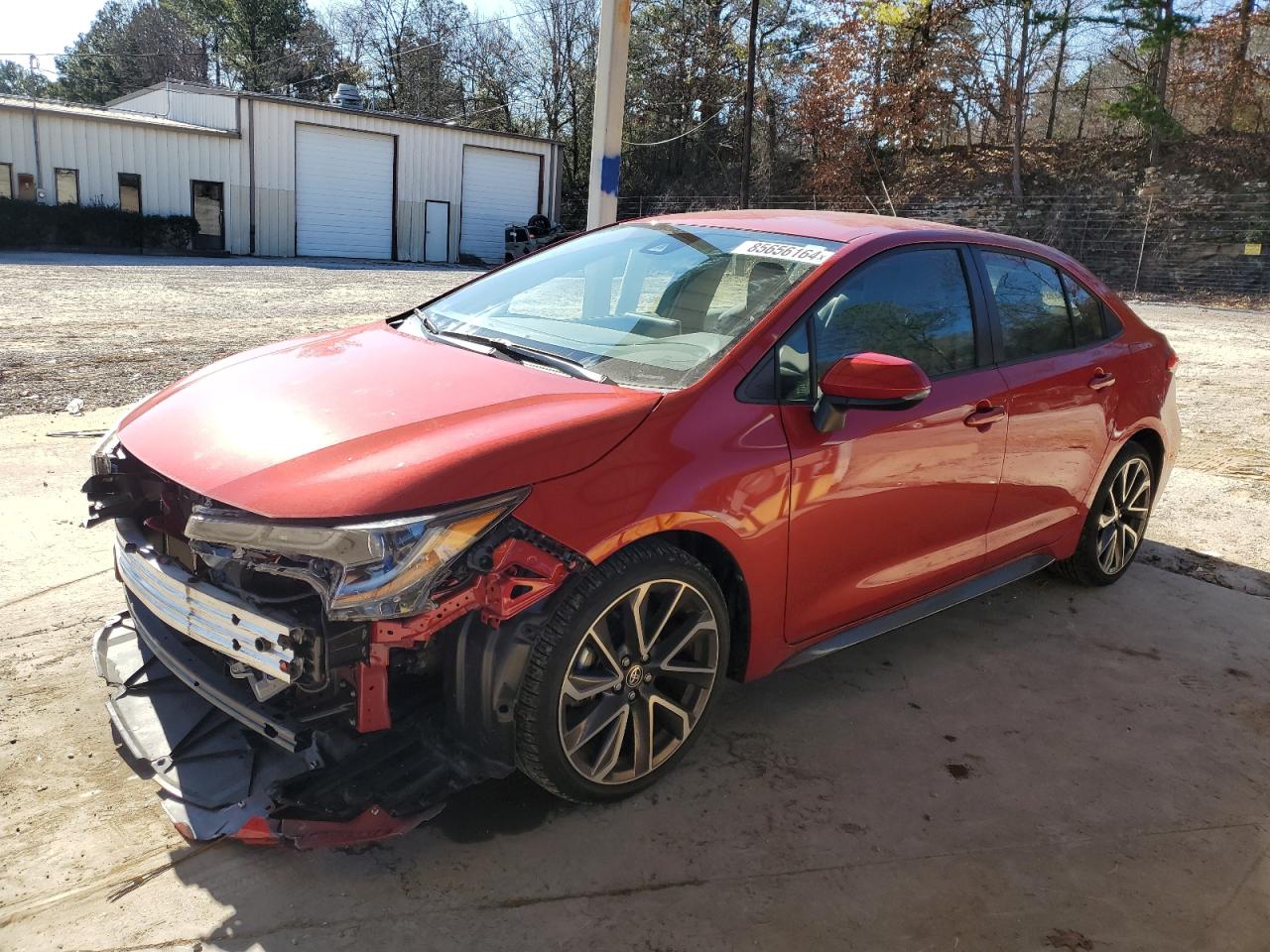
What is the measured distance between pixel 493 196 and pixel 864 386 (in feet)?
116

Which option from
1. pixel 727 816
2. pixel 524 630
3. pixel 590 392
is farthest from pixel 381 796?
pixel 590 392

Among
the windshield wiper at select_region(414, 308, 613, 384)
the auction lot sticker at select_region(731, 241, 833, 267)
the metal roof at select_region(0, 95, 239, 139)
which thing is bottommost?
the windshield wiper at select_region(414, 308, 613, 384)

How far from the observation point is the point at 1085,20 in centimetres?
2933

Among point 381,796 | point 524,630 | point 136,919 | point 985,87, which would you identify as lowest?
point 136,919

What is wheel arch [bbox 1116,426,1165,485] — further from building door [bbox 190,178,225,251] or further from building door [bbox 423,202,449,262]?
building door [bbox 423,202,449,262]

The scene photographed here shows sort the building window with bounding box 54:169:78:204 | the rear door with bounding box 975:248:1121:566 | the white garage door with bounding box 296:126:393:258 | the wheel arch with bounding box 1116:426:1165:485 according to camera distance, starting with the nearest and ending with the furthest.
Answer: the rear door with bounding box 975:248:1121:566
the wheel arch with bounding box 1116:426:1165:485
the building window with bounding box 54:169:78:204
the white garage door with bounding box 296:126:393:258

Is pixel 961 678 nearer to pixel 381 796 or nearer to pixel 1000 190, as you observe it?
pixel 381 796

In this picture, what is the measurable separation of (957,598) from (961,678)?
313mm

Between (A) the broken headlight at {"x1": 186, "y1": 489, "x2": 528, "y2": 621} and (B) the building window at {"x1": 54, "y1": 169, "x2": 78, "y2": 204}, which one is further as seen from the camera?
(B) the building window at {"x1": 54, "y1": 169, "x2": 78, "y2": 204}

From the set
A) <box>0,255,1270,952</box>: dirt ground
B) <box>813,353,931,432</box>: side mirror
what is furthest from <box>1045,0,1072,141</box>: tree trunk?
<box>813,353,931,432</box>: side mirror

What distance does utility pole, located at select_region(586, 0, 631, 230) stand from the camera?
6.76m

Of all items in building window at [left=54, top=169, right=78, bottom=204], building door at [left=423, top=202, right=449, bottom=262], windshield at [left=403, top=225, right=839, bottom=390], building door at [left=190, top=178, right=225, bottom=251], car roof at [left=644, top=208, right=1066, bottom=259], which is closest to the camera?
windshield at [left=403, top=225, right=839, bottom=390]

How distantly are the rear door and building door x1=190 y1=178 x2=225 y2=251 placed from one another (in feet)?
99.4

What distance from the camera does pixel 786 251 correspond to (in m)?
3.42
